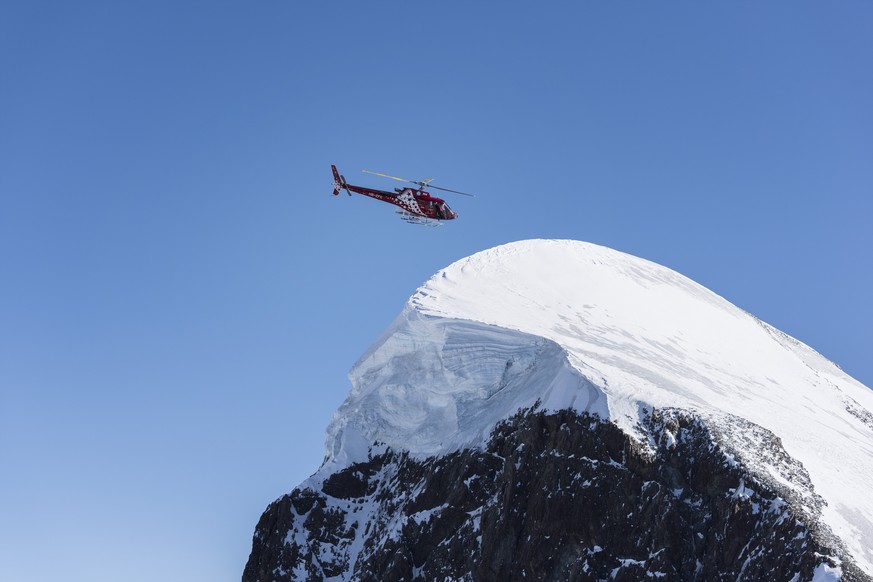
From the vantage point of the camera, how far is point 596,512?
477 ft

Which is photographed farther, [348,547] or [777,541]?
[348,547]

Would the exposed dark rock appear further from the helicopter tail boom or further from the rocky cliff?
the helicopter tail boom

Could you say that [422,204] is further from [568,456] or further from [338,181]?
[568,456]

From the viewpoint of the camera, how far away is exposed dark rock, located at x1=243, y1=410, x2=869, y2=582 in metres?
138

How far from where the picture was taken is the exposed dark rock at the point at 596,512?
454ft

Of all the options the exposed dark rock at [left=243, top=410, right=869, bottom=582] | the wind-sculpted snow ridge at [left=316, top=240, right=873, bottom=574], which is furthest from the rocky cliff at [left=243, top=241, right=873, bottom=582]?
the wind-sculpted snow ridge at [left=316, top=240, right=873, bottom=574]

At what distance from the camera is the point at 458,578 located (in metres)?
153

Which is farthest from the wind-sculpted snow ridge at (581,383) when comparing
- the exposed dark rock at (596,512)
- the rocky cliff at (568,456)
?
the exposed dark rock at (596,512)

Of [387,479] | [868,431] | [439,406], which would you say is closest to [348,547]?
[387,479]

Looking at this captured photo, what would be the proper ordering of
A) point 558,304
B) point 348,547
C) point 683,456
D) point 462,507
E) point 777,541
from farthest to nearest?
point 558,304
point 348,547
point 462,507
point 683,456
point 777,541

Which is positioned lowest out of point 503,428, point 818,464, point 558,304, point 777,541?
point 777,541

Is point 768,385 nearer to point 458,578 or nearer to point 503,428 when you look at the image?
point 503,428

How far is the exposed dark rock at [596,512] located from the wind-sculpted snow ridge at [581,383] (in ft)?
6.60

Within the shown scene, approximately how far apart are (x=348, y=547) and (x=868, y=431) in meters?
70.5
